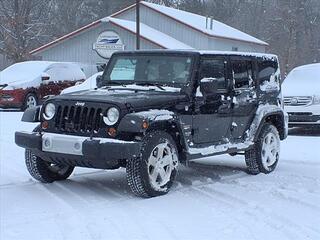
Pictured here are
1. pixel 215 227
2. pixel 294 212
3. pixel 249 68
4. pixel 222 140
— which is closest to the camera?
pixel 215 227

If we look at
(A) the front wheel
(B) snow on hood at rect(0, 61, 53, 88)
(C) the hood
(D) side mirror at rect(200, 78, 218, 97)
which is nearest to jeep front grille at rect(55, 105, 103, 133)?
(C) the hood

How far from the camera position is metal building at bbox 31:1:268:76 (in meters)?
31.6

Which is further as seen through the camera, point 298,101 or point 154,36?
point 154,36

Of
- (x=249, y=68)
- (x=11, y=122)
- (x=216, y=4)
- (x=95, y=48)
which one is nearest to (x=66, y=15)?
(x=216, y=4)

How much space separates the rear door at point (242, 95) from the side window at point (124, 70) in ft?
4.45

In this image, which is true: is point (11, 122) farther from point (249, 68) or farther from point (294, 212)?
point (294, 212)

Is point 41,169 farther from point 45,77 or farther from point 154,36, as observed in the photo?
point 154,36

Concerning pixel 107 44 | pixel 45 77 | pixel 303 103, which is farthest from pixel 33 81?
pixel 107 44

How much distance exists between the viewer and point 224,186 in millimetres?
7625

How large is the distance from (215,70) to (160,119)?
159 centimetres

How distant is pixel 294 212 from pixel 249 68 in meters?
2.98

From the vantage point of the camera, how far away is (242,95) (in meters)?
8.41

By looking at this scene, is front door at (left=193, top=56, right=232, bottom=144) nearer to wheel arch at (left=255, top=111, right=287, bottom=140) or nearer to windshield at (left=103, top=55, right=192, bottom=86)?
windshield at (left=103, top=55, right=192, bottom=86)

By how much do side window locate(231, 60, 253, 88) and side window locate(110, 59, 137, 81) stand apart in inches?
54.2
